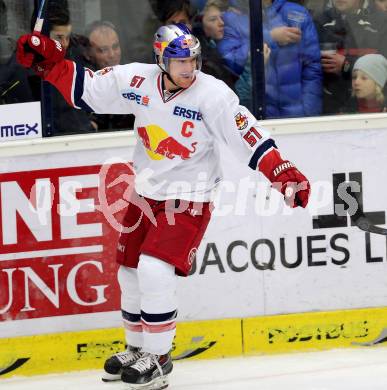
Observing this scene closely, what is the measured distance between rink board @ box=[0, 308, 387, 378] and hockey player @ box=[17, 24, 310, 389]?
1.27ft

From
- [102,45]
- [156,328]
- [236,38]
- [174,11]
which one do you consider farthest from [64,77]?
[156,328]

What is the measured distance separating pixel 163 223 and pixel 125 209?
1.70 ft

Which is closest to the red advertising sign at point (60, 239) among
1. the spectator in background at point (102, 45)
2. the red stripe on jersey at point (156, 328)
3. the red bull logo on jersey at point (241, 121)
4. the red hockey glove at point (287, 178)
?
the spectator in background at point (102, 45)

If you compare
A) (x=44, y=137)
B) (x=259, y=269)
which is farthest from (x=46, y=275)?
(x=259, y=269)

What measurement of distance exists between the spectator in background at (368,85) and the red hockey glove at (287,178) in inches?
35.3

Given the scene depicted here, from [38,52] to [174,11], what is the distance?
2.57ft

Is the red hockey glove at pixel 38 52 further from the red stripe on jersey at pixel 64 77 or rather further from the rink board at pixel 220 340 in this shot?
the rink board at pixel 220 340

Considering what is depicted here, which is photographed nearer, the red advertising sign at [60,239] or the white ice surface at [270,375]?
the white ice surface at [270,375]

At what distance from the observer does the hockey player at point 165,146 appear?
495cm

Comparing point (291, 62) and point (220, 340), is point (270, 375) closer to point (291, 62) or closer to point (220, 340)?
point (220, 340)

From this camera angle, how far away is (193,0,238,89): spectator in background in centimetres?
550

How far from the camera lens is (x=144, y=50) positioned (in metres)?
5.45

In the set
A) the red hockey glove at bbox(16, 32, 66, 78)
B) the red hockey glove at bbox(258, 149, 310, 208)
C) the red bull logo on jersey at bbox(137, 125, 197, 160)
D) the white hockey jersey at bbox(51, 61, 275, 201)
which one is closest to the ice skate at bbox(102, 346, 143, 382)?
the white hockey jersey at bbox(51, 61, 275, 201)

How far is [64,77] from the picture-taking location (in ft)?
16.6
